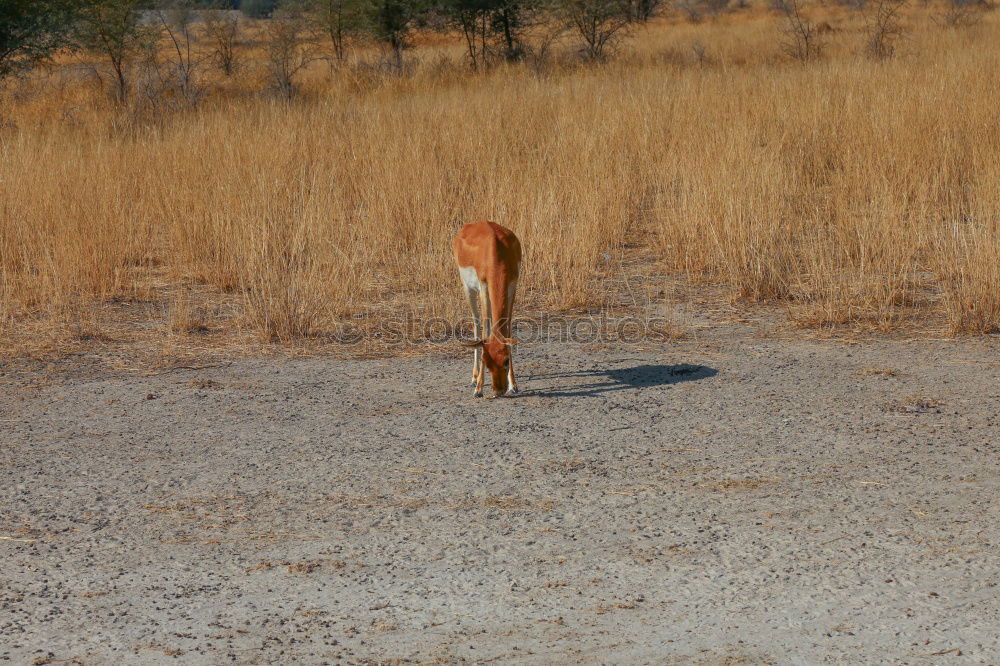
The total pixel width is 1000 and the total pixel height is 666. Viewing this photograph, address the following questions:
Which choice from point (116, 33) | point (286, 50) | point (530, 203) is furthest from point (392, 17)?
point (530, 203)

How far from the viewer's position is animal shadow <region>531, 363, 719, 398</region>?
19.8 ft

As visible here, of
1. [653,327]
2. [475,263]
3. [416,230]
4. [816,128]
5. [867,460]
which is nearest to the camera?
[867,460]

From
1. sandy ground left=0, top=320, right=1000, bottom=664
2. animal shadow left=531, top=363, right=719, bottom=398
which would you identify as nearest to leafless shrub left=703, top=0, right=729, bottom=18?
animal shadow left=531, top=363, right=719, bottom=398

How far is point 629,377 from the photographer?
20.6 ft

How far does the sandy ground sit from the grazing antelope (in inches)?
7.6

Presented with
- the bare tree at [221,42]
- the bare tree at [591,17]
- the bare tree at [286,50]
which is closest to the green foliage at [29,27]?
the bare tree at [286,50]

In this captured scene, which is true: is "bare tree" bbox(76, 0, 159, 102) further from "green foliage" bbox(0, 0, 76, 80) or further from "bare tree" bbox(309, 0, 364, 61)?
"bare tree" bbox(309, 0, 364, 61)

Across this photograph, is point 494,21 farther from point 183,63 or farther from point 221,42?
point 183,63

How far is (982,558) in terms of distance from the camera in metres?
3.80

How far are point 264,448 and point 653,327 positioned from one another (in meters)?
3.19

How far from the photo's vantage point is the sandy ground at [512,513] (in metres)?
3.38

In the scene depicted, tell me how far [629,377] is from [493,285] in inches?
45.4

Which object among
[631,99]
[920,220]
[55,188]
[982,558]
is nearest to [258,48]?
[631,99]

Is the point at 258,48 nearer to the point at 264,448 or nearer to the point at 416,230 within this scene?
the point at 416,230
